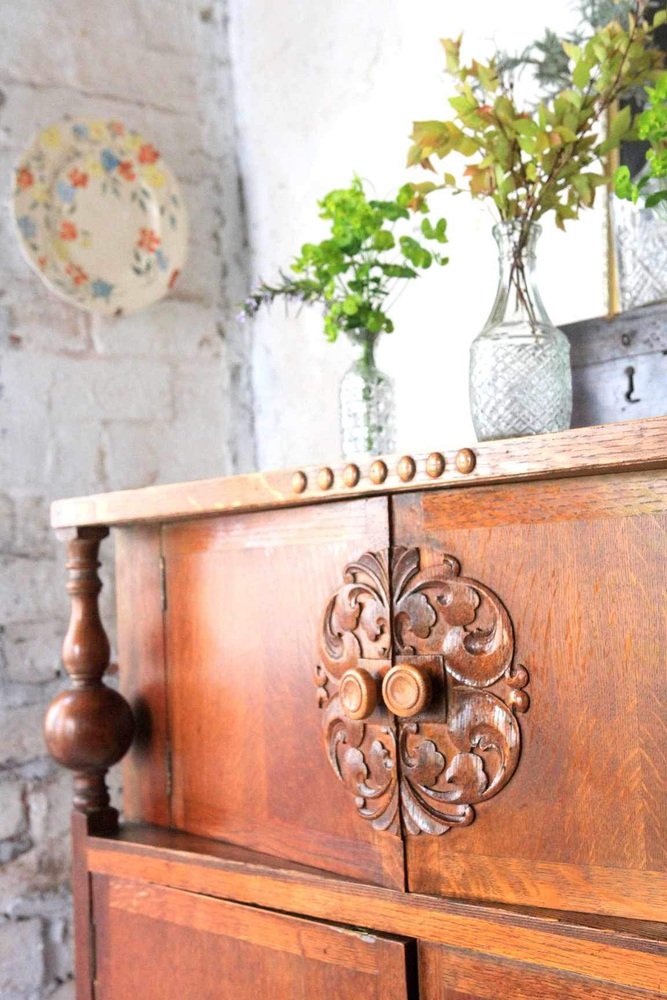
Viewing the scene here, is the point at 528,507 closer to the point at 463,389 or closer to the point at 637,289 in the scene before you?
the point at 637,289

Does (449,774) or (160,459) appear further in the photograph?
(160,459)

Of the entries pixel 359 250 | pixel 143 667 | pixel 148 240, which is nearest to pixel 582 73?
pixel 359 250

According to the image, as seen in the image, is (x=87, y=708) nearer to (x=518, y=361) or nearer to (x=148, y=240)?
(x=518, y=361)

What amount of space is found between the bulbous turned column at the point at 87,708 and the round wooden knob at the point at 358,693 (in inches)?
16.3

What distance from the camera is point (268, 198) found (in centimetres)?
195

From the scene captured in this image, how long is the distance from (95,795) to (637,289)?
900mm

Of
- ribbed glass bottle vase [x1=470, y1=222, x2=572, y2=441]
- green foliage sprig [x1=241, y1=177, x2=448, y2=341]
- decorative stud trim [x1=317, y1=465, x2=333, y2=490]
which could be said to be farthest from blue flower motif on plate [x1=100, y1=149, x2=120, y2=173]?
decorative stud trim [x1=317, y1=465, x2=333, y2=490]

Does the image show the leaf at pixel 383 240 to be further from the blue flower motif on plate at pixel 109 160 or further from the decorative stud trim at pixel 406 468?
the blue flower motif on plate at pixel 109 160

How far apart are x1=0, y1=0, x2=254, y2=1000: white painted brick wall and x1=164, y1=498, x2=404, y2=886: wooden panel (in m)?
0.52

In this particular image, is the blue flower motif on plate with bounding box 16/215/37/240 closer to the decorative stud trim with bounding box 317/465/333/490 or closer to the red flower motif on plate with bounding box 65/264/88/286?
the red flower motif on plate with bounding box 65/264/88/286

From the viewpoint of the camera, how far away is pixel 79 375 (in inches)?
69.7

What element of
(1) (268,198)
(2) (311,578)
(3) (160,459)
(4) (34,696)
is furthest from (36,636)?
(1) (268,198)

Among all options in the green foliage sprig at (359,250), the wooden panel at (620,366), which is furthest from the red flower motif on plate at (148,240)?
the wooden panel at (620,366)

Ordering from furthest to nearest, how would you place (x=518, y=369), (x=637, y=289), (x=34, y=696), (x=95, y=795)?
(x=34, y=696)
(x=95, y=795)
(x=637, y=289)
(x=518, y=369)
